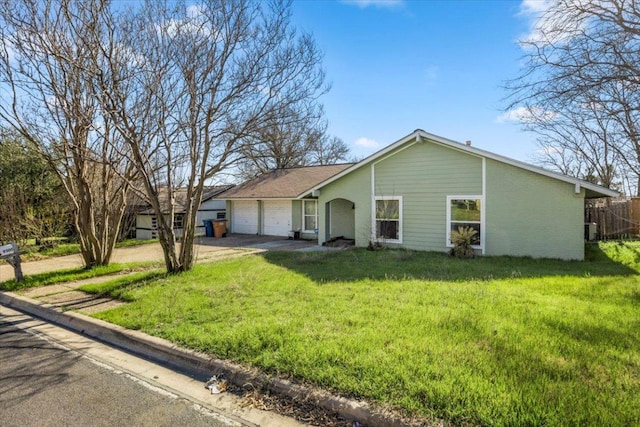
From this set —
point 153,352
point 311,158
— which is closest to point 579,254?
point 153,352

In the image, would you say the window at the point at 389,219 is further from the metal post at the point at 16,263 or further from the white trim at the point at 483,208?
the metal post at the point at 16,263

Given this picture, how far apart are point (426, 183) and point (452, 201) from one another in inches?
43.1

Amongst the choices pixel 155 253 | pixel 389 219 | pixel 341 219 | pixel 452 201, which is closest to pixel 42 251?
pixel 155 253

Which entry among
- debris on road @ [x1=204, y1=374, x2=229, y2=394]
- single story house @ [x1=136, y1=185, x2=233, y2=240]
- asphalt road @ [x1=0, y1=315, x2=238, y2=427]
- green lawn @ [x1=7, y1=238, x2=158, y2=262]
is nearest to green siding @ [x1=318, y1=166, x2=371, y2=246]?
single story house @ [x1=136, y1=185, x2=233, y2=240]

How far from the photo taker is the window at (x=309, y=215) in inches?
722

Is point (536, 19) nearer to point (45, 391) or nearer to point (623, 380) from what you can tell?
point (623, 380)

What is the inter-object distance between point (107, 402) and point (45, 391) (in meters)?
0.82

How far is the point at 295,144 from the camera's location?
1259 inches

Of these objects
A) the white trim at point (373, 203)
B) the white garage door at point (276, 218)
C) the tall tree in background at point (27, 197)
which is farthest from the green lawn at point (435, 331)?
the white garage door at point (276, 218)

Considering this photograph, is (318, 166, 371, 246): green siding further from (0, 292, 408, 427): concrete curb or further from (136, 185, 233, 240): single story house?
(0, 292, 408, 427): concrete curb

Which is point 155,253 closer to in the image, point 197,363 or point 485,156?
point 197,363

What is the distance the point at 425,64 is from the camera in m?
11.2

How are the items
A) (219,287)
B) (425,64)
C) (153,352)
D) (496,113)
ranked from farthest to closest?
1. (425,64)
2. (496,113)
3. (219,287)
4. (153,352)

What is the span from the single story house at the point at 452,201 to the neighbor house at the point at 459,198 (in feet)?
0.08
